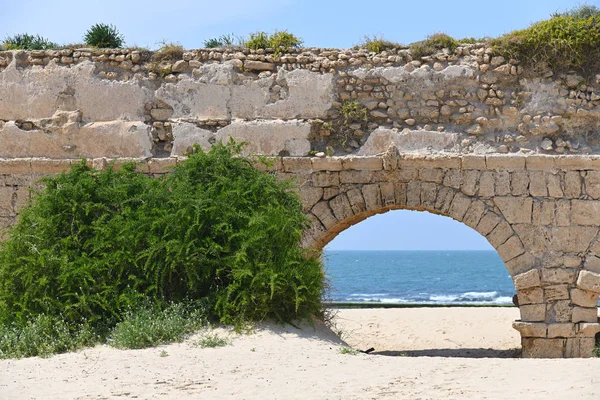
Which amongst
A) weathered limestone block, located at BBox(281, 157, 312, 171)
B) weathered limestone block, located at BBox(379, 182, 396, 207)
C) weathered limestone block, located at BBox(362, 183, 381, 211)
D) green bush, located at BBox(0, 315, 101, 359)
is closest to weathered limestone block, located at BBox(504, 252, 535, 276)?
weathered limestone block, located at BBox(379, 182, 396, 207)

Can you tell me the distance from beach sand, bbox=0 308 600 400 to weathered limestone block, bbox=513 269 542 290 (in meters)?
2.92

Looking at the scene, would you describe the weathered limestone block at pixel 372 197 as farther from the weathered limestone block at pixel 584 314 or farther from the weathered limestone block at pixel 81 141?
the weathered limestone block at pixel 81 141

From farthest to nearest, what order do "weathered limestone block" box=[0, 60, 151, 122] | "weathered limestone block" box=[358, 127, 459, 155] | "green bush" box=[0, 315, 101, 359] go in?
"weathered limestone block" box=[0, 60, 151, 122] → "weathered limestone block" box=[358, 127, 459, 155] → "green bush" box=[0, 315, 101, 359]

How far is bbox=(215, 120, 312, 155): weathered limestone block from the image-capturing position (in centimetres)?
1047

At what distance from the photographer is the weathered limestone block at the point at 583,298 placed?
9.75m

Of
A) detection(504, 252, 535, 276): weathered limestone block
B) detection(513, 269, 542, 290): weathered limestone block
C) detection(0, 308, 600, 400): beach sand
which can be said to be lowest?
detection(0, 308, 600, 400): beach sand

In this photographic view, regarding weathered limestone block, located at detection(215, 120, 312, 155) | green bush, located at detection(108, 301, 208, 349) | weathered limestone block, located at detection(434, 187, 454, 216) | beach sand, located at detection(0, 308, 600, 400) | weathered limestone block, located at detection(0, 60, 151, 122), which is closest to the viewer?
beach sand, located at detection(0, 308, 600, 400)

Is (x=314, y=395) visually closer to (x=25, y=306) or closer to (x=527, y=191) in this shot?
(x=25, y=306)

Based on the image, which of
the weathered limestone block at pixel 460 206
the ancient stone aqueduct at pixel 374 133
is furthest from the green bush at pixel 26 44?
the weathered limestone block at pixel 460 206

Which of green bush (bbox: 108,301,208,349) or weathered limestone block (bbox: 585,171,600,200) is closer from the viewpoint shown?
green bush (bbox: 108,301,208,349)

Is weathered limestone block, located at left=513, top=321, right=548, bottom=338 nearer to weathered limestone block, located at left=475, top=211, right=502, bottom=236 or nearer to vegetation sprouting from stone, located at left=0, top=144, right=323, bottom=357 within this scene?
weathered limestone block, located at left=475, top=211, right=502, bottom=236

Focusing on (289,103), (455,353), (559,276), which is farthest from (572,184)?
(289,103)

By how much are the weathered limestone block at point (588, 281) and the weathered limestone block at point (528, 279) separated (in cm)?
A: 48

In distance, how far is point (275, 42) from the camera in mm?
10805
